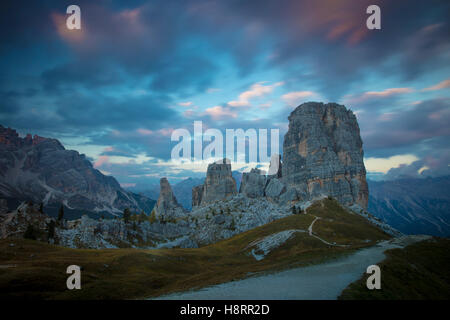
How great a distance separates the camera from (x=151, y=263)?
260 ft

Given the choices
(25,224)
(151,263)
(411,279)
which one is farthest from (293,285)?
(25,224)

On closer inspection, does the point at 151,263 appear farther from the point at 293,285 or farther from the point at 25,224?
the point at 25,224

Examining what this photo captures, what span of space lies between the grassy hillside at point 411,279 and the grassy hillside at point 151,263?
13.3 metres

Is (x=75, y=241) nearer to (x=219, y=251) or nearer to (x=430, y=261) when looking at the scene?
(x=219, y=251)

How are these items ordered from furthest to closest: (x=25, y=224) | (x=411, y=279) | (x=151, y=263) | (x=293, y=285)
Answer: (x=25, y=224), (x=151, y=263), (x=411, y=279), (x=293, y=285)

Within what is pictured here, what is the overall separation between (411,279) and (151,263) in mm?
65900

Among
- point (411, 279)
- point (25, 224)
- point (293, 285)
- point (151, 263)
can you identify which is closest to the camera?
point (293, 285)

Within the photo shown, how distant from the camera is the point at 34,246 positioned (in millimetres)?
86000

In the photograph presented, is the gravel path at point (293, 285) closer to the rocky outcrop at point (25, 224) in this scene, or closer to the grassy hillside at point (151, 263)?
the grassy hillside at point (151, 263)

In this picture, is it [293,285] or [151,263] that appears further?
[151,263]

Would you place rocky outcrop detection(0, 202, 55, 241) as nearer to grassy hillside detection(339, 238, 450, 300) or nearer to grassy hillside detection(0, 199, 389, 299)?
grassy hillside detection(0, 199, 389, 299)

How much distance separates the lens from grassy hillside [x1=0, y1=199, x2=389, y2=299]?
1786 inches

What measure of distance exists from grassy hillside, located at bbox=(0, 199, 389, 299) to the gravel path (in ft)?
16.9
